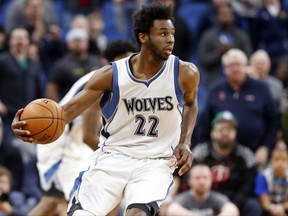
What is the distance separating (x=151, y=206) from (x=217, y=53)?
22.0 ft

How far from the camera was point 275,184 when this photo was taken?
36.1 ft

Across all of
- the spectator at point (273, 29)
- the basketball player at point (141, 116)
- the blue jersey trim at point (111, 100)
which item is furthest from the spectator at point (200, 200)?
the spectator at point (273, 29)

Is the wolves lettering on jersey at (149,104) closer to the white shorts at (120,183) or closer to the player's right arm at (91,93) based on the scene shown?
the player's right arm at (91,93)

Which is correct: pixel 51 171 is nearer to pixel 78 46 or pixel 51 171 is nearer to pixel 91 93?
pixel 91 93

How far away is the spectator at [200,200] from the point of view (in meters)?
10.2

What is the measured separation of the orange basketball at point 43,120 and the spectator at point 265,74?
632 centimetres

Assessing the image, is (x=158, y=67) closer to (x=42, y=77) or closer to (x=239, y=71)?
(x=239, y=71)

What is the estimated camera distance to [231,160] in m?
11.0

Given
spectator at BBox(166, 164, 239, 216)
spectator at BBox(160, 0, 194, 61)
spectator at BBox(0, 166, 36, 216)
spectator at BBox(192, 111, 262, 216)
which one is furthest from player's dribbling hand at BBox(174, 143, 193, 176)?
A: spectator at BBox(160, 0, 194, 61)

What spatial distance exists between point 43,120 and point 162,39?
1187mm

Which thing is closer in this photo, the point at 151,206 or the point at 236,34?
the point at 151,206

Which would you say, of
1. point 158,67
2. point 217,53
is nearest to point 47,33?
point 217,53

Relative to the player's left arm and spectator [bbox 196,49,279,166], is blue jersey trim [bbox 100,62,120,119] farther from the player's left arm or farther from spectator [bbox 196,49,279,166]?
spectator [bbox 196,49,279,166]

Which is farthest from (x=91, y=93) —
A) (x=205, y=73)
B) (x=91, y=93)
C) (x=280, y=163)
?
(x=205, y=73)
